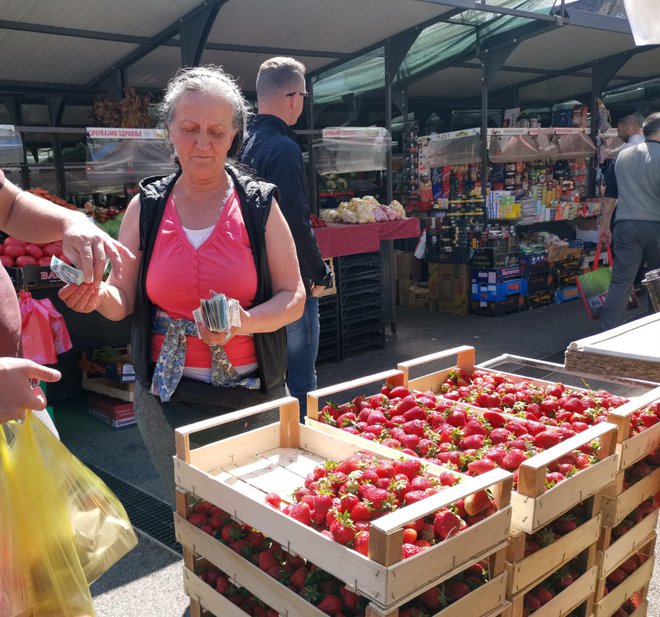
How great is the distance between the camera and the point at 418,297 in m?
8.34

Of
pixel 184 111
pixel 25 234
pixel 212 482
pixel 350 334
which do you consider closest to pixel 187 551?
pixel 212 482

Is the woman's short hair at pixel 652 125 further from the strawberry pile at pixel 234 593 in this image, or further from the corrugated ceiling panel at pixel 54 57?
the strawberry pile at pixel 234 593

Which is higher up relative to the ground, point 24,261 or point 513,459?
point 24,261

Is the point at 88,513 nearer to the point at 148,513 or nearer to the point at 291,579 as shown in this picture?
the point at 291,579

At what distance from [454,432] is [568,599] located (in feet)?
1.88

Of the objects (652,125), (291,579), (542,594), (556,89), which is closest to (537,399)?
(542,594)

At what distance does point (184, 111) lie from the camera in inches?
72.4

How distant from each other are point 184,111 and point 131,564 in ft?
6.88

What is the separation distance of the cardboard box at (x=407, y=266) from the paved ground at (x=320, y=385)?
51cm

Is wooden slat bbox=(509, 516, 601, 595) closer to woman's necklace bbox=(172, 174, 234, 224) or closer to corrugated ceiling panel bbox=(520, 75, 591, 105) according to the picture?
woman's necklace bbox=(172, 174, 234, 224)

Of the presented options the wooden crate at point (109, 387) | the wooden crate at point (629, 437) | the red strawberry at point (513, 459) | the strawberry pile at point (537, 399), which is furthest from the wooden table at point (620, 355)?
the wooden crate at point (109, 387)

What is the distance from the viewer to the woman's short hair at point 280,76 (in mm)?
3035

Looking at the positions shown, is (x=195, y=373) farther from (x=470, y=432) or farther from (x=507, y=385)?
(x=507, y=385)

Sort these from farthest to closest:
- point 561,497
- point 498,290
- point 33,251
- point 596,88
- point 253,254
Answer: point 596,88, point 498,290, point 33,251, point 253,254, point 561,497
